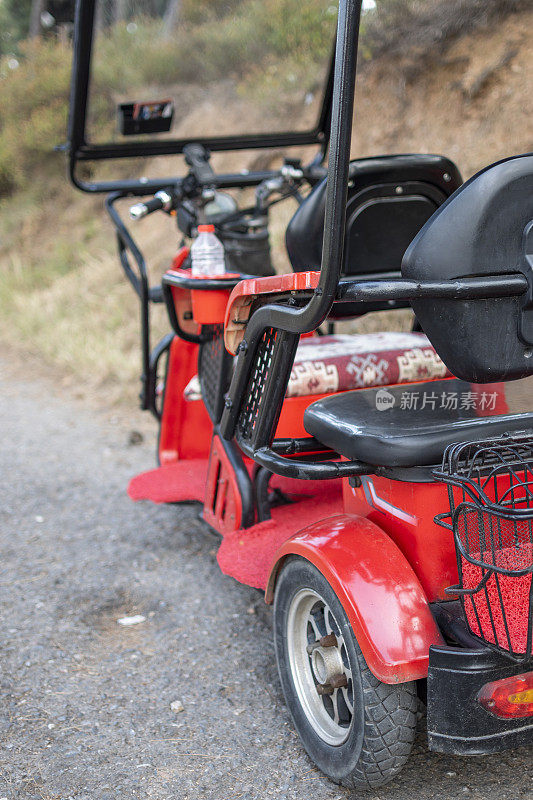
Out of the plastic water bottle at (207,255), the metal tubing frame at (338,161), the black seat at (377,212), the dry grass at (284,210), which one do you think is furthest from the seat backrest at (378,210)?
the dry grass at (284,210)

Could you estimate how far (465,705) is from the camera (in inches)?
68.1

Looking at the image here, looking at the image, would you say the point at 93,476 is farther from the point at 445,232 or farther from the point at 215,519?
the point at 445,232

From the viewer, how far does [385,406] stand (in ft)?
7.32

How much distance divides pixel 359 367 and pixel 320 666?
3.72 ft

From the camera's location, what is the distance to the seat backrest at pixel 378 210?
2.61 metres

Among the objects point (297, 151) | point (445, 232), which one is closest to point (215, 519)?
point (445, 232)

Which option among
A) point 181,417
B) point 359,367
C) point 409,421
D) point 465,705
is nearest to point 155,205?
point 181,417

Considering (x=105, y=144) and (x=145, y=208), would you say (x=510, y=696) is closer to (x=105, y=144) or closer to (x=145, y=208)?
(x=145, y=208)

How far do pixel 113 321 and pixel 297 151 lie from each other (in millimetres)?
2790

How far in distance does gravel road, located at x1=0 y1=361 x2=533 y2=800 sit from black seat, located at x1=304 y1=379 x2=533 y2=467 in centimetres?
91

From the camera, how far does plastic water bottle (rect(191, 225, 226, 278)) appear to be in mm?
2850

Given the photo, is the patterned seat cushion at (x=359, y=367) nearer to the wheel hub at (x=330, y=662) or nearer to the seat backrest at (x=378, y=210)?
the seat backrest at (x=378, y=210)

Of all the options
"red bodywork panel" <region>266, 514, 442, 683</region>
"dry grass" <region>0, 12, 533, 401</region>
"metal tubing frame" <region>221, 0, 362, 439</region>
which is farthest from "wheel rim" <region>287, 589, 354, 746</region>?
"dry grass" <region>0, 12, 533, 401</region>

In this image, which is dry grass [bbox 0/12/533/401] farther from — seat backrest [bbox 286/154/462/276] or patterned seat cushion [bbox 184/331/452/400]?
seat backrest [bbox 286/154/462/276]
